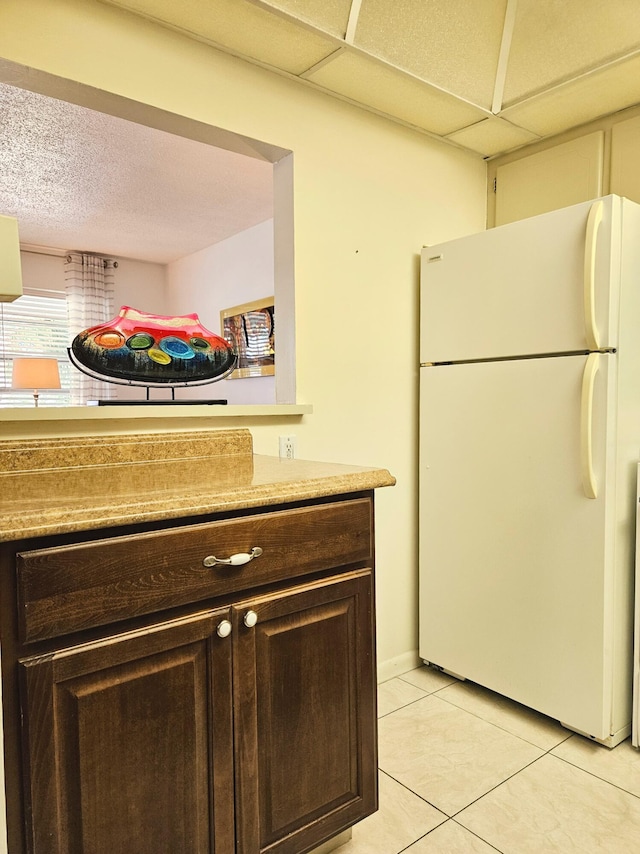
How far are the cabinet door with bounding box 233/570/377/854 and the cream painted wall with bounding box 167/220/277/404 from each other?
2.96m

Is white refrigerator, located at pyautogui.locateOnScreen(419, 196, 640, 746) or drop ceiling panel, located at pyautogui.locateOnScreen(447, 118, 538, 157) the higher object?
drop ceiling panel, located at pyautogui.locateOnScreen(447, 118, 538, 157)

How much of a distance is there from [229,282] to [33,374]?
65.2 inches

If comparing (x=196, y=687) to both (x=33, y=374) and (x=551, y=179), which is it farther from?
(x=33, y=374)

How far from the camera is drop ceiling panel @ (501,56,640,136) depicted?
2012 millimetres

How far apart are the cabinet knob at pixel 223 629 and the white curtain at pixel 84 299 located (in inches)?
176

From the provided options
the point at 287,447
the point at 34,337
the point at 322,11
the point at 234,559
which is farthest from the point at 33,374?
the point at 234,559

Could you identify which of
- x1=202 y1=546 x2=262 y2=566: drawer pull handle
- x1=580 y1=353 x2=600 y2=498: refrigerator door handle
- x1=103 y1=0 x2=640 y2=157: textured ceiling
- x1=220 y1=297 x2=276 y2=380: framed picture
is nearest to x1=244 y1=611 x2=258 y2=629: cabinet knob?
x1=202 y1=546 x2=262 y2=566: drawer pull handle

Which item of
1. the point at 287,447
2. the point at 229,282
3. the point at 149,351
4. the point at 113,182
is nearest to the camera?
the point at 149,351

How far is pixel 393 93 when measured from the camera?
2.13 metres

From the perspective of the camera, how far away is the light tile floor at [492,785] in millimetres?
1527

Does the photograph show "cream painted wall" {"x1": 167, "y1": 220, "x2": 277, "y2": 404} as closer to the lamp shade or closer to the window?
the lamp shade

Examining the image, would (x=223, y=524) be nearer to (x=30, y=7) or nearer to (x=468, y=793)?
(x=468, y=793)

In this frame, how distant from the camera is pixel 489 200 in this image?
9.00 ft

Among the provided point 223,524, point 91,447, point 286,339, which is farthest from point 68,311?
point 223,524
